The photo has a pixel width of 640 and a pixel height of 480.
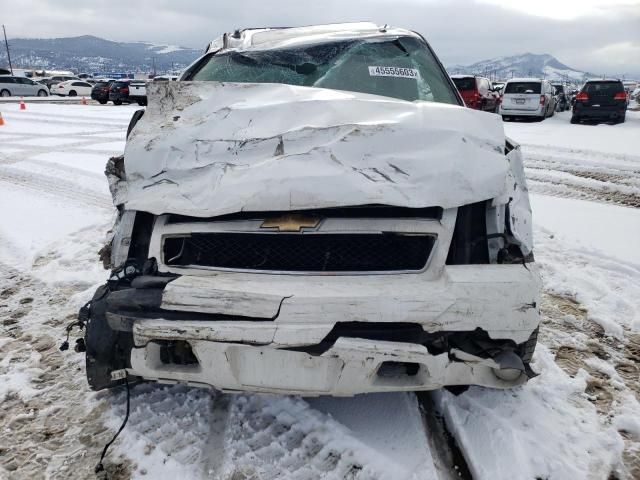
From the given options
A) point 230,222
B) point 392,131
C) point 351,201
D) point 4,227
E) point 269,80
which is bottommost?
point 4,227

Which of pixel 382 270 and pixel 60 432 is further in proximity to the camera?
pixel 60 432

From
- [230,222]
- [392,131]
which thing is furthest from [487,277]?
[230,222]

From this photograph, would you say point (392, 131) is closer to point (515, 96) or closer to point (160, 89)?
point (160, 89)

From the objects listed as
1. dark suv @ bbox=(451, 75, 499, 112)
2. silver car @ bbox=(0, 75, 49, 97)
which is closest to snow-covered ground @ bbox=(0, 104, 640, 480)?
dark suv @ bbox=(451, 75, 499, 112)

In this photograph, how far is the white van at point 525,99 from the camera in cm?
1439

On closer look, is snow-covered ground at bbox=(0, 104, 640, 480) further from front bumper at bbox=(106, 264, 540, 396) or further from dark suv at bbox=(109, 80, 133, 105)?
dark suv at bbox=(109, 80, 133, 105)

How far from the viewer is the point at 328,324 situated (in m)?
1.66

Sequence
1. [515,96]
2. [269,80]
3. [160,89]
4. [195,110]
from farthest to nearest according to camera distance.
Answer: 1. [515,96]
2. [269,80]
3. [160,89]
4. [195,110]

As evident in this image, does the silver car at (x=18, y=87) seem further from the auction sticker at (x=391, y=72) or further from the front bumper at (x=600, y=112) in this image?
the auction sticker at (x=391, y=72)

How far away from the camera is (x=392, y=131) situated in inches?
83.2

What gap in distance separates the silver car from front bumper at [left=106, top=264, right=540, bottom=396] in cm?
3355

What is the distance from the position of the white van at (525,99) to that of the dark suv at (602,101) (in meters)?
1.00

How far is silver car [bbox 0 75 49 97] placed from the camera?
28.5m

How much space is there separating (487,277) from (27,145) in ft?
34.8
